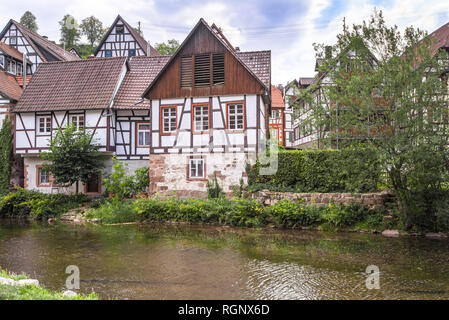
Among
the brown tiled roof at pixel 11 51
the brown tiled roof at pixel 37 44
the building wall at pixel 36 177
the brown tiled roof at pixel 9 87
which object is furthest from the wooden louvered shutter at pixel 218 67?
the brown tiled roof at pixel 37 44

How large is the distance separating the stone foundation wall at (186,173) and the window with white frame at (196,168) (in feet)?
0.64

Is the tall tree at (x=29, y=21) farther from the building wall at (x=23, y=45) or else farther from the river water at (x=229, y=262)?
the river water at (x=229, y=262)

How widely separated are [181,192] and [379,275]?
38.6ft

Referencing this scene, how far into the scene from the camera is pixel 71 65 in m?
23.1

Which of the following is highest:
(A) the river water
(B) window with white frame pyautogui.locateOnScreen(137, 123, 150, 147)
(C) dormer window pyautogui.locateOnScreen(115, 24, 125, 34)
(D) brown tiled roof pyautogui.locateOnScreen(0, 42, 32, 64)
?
(C) dormer window pyautogui.locateOnScreen(115, 24, 125, 34)

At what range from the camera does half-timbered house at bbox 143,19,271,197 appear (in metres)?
17.8

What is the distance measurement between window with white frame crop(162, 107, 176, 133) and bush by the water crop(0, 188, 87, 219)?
604cm

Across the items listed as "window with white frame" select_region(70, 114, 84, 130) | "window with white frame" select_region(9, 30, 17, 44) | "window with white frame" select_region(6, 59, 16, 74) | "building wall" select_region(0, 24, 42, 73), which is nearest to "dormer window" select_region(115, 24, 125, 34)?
"building wall" select_region(0, 24, 42, 73)

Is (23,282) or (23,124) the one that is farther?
(23,124)

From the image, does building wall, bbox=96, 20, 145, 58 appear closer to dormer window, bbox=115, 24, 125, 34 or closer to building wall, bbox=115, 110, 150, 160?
dormer window, bbox=115, 24, 125, 34

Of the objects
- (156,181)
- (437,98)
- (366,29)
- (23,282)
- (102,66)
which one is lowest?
(23,282)

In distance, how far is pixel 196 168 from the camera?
18281mm

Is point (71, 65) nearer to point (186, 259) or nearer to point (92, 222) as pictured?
point (92, 222)

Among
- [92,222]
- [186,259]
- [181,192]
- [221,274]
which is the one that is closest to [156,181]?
[181,192]
